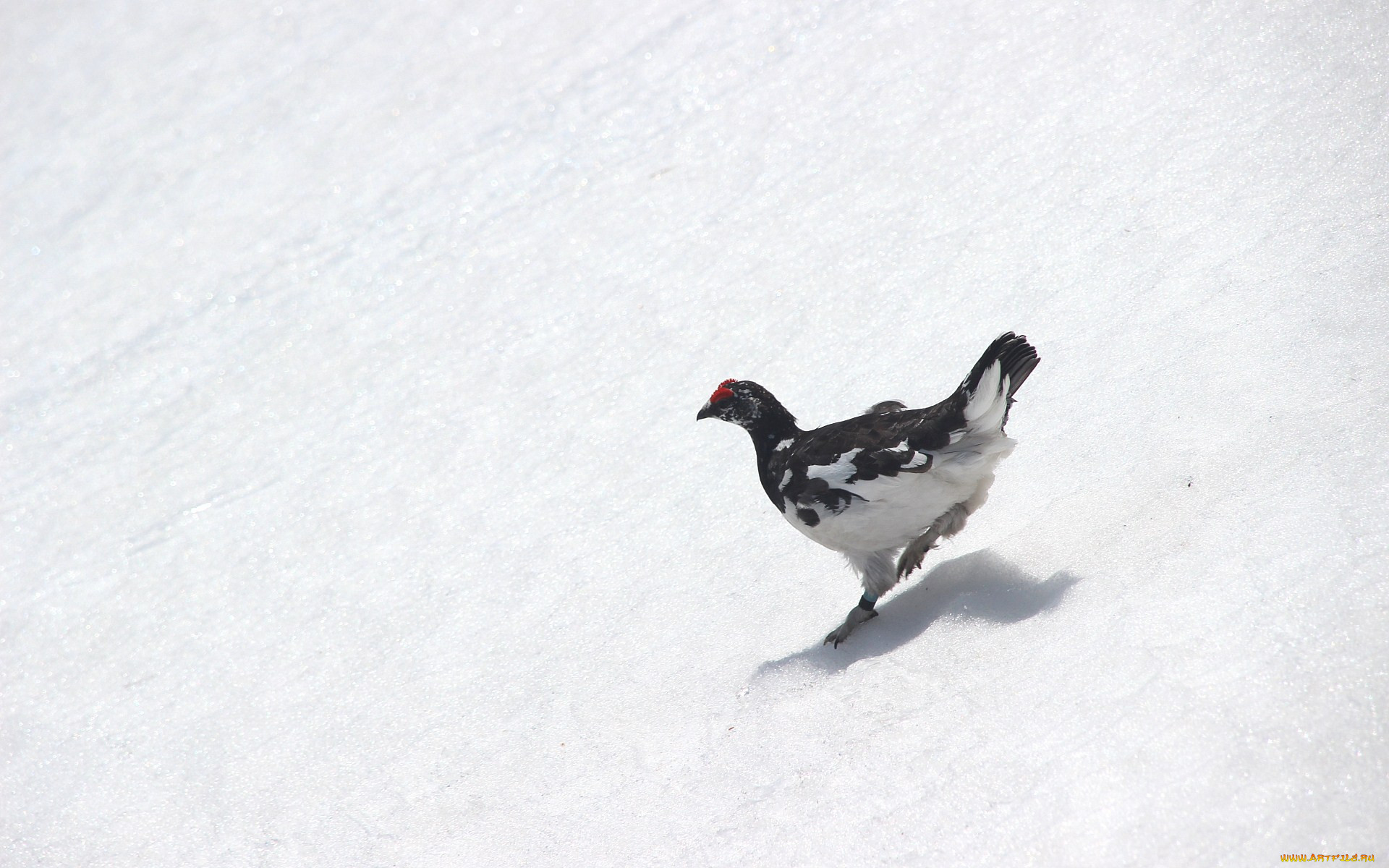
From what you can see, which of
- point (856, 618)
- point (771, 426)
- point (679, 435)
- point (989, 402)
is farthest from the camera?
point (679, 435)

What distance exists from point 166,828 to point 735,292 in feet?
16.4

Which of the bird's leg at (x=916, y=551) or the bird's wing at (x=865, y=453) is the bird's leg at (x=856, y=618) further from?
the bird's wing at (x=865, y=453)

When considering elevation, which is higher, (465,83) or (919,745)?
(465,83)

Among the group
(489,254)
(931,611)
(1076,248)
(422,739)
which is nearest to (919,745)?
(931,611)

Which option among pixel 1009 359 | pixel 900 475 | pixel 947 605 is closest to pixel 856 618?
pixel 947 605

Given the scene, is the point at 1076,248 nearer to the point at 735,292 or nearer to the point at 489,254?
the point at 735,292

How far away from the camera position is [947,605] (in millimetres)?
4422

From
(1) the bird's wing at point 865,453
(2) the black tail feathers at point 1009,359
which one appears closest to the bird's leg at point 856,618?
(1) the bird's wing at point 865,453

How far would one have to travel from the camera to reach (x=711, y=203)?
8.66 m

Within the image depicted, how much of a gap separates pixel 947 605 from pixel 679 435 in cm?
273

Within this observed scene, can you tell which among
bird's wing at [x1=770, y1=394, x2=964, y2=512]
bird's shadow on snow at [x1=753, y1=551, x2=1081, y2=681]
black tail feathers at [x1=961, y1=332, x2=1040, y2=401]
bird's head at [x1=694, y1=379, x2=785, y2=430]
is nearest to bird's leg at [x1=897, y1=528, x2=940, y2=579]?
bird's shadow on snow at [x1=753, y1=551, x2=1081, y2=681]

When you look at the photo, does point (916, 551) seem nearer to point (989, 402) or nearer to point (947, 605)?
point (947, 605)

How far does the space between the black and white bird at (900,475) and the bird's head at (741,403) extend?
0.39 meters

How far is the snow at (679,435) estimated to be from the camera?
3639 mm
